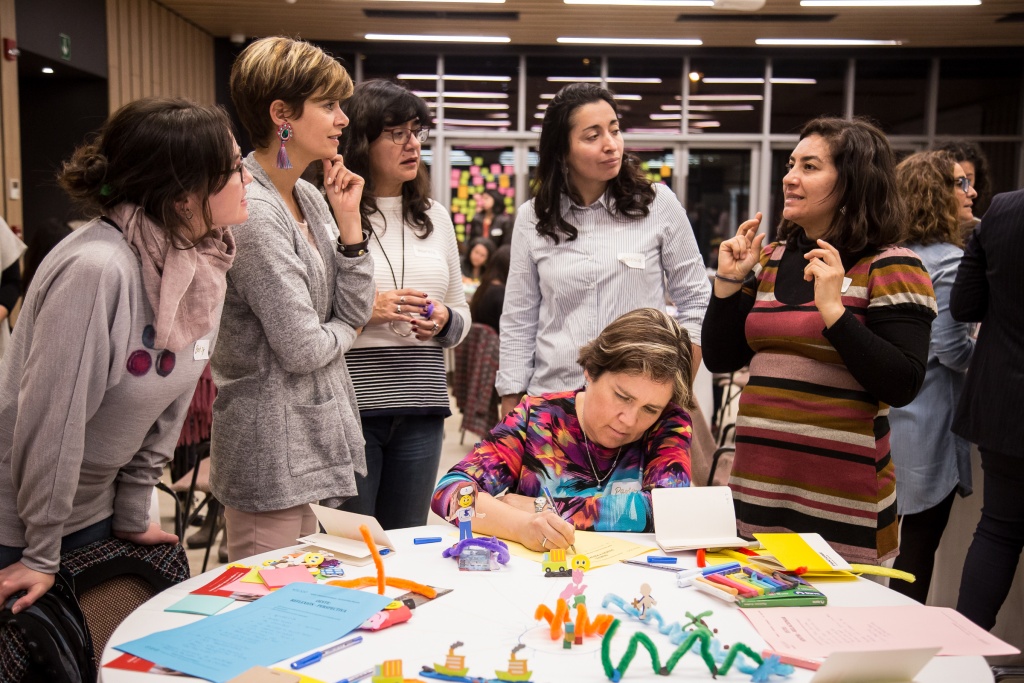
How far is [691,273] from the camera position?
2510 millimetres

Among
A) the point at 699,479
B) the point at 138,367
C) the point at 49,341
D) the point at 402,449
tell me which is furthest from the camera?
the point at 699,479

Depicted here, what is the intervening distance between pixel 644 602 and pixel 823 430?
3.00 feet

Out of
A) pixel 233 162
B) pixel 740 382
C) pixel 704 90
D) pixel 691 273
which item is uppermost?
pixel 704 90

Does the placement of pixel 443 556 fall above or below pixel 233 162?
below

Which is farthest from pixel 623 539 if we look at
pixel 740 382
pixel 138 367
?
pixel 740 382

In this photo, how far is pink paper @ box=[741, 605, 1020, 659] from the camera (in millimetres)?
1234

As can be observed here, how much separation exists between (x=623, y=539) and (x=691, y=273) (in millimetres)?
1006

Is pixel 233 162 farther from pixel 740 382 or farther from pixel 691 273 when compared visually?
pixel 740 382

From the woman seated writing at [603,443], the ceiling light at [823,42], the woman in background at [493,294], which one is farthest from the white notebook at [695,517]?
the ceiling light at [823,42]

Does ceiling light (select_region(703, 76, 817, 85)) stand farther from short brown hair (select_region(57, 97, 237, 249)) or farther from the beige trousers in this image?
short brown hair (select_region(57, 97, 237, 249))

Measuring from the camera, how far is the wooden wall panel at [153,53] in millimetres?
7477

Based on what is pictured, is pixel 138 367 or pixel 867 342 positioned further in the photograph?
pixel 867 342

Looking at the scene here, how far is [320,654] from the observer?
1.19m

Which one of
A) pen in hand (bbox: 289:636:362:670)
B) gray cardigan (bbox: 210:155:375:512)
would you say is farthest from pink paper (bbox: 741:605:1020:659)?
gray cardigan (bbox: 210:155:375:512)
